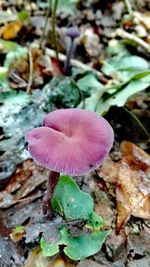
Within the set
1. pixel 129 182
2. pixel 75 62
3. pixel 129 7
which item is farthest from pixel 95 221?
pixel 129 7

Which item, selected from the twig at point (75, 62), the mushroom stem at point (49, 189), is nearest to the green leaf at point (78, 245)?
the mushroom stem at point (49, 189)

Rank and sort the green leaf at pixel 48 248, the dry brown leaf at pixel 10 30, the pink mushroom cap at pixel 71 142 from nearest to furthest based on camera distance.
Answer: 1. the pink mushroom cap at pixel 71 142
2. the green leaf at pixel 48 248
3. the dry brown leaf at pixel 10 30

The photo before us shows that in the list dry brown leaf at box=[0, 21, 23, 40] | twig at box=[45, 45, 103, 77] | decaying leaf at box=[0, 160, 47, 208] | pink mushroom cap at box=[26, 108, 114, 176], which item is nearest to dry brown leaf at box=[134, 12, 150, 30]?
twig at box=[45, 45, 103, 77]

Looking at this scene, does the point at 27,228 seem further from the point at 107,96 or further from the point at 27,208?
the point at 107,96

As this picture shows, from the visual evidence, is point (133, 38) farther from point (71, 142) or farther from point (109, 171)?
point (71, 142)

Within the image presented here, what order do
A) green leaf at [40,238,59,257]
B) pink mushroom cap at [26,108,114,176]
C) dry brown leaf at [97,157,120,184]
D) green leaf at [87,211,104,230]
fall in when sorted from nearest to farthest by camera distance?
pink mushroom cap at [26,108,114,176] < green leaf at [40,238,59,257] < green leaf at [87,211,104,230] < dry brown leaf at [97,157,120,184]

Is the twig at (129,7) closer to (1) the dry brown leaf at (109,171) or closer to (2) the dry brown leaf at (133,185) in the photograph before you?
(2) the dry brown leaf at (133,185)

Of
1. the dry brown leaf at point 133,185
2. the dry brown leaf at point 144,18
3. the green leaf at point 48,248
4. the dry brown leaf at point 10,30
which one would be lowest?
the dry brown leaf at point 144,18

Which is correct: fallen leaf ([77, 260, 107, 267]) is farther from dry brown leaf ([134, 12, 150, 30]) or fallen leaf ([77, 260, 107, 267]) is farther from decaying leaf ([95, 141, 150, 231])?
dry brown leaf ([134, 12, 150, 30])
